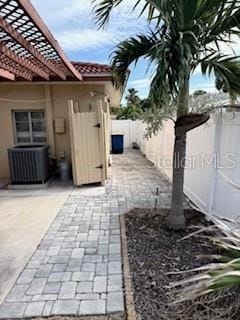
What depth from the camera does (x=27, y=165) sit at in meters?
7.72

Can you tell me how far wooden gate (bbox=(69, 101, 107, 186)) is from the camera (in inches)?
293

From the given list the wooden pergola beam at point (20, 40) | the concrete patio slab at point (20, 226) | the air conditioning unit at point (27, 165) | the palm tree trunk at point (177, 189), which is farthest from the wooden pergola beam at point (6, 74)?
the palm tree trunk at point (177, 189)

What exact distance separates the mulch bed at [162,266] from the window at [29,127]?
15.6 ft

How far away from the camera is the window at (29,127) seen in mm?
8852

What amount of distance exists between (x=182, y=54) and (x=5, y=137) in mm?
7054

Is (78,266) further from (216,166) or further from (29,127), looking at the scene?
(29,127)

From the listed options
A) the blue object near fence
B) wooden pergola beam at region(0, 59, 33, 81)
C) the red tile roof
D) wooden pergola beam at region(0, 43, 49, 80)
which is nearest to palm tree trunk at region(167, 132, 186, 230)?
wooden pergola beam at region(0, 43, 49, 80)

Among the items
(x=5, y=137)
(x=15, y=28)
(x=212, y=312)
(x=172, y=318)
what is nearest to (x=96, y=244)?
(x=172, y=318)

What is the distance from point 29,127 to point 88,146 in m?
2.53

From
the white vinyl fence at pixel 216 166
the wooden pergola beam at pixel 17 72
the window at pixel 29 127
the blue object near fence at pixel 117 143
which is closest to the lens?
the white vinyl fence at pixel 216 166

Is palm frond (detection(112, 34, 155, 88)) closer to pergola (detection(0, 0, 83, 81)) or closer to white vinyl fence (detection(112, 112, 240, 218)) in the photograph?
pergola (detection(0, 0, 83, 81))

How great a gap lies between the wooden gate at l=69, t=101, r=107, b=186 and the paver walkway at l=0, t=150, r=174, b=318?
3.69 ft

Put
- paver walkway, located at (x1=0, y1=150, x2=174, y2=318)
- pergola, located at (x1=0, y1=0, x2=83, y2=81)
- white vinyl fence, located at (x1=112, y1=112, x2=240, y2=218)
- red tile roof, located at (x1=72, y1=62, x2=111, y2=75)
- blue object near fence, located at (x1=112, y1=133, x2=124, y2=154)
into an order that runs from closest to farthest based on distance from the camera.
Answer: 1. paver walkway, located at (x1=0, y1=150, x2=174, y2=318)
2. pergola, located at (x1=0, y1=0, x2=83, y2=81)
3. white vinyl fence, located at (x1=112, y1=112, x2=240, y2=218)
4. red tile roof, located at (x1=72, y1=62, x2=111, y2=75)
5. blue object near fence, located at (x1=112, y1=133, x2=124, y2=154)

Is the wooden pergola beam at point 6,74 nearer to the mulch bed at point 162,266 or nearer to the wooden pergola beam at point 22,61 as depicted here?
the wooden pergola beam at point 22,61
